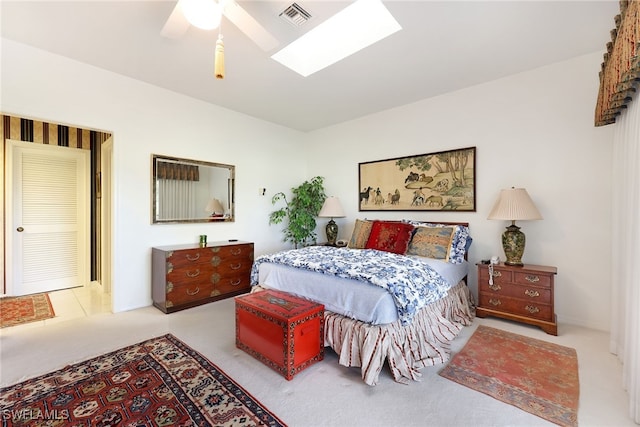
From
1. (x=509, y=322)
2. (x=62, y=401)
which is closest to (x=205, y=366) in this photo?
(x=62, y=401)

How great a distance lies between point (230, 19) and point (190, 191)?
2.54 meters

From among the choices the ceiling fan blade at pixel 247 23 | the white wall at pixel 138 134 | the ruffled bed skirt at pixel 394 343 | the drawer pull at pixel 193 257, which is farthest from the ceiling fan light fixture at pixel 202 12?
the drawer pull at pixel 193 257

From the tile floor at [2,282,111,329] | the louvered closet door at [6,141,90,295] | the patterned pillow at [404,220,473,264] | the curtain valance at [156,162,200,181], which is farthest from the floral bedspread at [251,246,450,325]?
the louvered closet door at [6,141,90,295]

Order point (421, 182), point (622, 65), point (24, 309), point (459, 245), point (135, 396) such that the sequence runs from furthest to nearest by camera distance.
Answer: point (421, 182), point (24, 309), point (459, 245), point (135, 396), point (622, 65)

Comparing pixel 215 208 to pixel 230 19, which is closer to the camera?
pixel 230 19

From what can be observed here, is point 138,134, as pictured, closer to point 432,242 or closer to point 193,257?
point 193,257

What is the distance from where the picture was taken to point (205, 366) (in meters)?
2.09

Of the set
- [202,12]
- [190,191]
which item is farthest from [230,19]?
[190,191]

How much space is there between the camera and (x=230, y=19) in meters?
1.87

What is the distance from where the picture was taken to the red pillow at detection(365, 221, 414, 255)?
332cm

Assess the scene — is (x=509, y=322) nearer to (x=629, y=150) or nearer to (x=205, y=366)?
(x=629, y=150)

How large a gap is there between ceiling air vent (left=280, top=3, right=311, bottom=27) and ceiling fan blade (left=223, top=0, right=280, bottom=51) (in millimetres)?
371

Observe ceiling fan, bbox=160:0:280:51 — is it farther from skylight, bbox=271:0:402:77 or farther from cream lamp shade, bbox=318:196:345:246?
cream lamp shade, bbox=318:196:345:246

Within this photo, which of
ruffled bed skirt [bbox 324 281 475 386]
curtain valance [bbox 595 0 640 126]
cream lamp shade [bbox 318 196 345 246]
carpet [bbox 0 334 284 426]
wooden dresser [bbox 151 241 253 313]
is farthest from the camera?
cream lamp shade [bbox 318 196 345 246]
